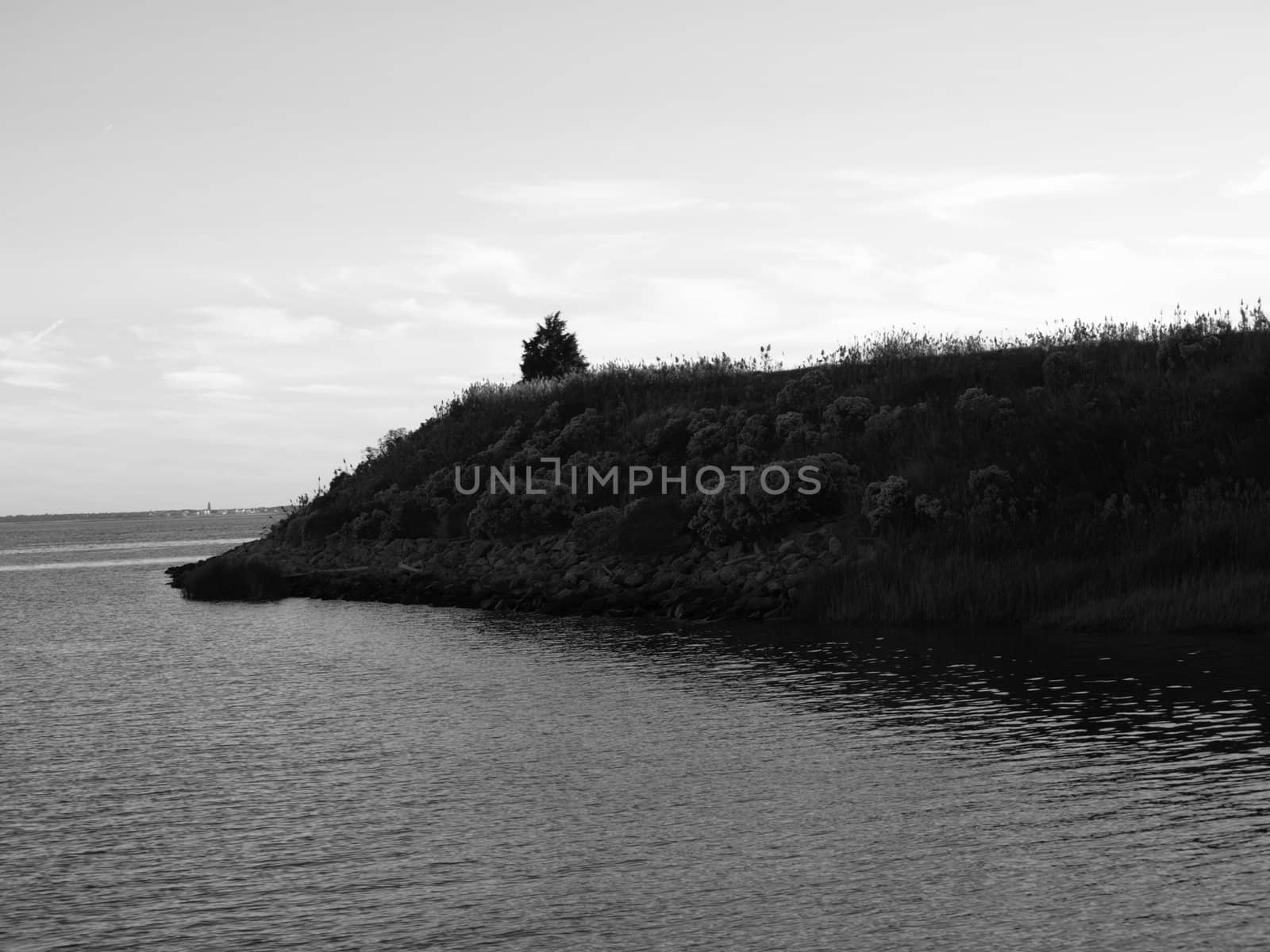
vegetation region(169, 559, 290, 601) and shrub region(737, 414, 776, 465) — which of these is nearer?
shrub region(737, 414, 776, 465)

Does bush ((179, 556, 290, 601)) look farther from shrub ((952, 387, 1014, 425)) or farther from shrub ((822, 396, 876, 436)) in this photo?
shrub ((952, 387, 1014, 425))

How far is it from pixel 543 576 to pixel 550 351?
141 feet

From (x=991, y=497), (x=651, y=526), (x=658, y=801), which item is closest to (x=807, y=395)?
(x=651, y=526)

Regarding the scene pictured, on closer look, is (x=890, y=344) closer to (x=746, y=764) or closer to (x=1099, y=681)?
(x=1099, y=681)

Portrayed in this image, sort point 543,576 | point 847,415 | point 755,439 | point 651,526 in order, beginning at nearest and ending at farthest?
point 651,526 < point 543,576 < point 847,415 < point 755,439

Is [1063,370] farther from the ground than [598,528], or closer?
farther from the ground

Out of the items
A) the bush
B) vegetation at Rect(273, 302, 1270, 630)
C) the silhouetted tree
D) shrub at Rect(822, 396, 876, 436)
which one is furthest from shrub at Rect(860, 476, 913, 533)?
the silhouetted tree

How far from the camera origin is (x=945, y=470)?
124ft

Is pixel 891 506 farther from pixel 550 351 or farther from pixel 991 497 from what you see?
pixel 550 351

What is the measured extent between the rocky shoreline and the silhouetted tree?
28838mm

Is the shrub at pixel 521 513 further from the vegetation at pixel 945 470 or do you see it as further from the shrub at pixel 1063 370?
the shrub at pixel 1063 370

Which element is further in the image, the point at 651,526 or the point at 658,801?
the point at 651,526

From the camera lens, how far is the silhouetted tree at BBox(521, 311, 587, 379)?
84438 millimetres

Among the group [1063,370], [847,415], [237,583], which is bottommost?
[237,583]
